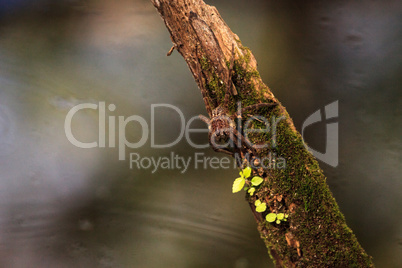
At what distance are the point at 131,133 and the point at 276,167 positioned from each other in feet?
2.88

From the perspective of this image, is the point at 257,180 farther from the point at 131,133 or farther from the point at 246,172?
the point at 131,133

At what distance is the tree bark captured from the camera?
1130 mm

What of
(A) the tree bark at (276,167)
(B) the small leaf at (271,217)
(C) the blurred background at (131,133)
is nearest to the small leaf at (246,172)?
(A) the tree bark at (276,167)

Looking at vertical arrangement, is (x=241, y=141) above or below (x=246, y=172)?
above

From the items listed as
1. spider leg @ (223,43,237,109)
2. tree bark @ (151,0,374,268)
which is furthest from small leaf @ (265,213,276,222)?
spider leg @ (223,43,237,109)

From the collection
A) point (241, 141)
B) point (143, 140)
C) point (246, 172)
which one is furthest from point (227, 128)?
point (143, 140)

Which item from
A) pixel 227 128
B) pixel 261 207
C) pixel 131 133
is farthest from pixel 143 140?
pixel 261 207

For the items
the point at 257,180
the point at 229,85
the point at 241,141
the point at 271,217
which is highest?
the point at 229,85

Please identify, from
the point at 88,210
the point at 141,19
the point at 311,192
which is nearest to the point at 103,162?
the point at 88,210

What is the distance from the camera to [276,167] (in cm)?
116

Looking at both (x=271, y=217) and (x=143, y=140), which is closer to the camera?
(x=271, y=217)

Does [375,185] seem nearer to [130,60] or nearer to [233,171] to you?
[233,171]

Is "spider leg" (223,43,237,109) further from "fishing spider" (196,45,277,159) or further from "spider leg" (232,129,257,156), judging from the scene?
"spider leg" (232,129,257,156)

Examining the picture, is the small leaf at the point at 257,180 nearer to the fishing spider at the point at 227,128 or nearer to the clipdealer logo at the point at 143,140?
the fishing spider at the point at 227,128
